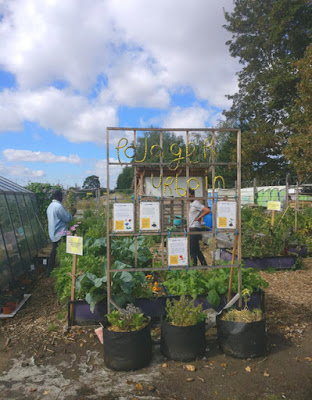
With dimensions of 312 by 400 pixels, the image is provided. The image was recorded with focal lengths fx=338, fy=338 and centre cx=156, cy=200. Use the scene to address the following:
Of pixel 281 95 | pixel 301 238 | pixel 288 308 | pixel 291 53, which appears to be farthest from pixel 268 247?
pixel 291 53

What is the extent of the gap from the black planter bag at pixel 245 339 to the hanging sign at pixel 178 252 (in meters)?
0.79

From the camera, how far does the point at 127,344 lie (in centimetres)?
327

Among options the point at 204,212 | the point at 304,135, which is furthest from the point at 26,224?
the point at 304,135

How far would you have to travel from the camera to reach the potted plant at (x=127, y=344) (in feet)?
10.7

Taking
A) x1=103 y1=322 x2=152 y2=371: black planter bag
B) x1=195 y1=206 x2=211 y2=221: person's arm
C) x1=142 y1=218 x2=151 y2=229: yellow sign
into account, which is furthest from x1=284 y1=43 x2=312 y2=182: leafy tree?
x1=103 y1=322 x2=152 y2=371: black planter bag

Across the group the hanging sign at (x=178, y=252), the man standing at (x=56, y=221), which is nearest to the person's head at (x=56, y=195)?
the man standing at (x=56, y=221)

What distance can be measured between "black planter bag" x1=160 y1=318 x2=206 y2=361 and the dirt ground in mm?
81

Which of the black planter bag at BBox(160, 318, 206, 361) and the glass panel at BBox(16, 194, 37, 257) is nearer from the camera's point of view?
the black planter bag at BBox(160, 318, 206, 361)

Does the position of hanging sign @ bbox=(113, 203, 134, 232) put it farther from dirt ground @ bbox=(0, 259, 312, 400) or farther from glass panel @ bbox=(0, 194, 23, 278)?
glass panel @ bbox=(0, 194, 23, 278)

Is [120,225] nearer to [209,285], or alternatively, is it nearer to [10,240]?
[209,285]

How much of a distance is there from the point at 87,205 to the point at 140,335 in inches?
511

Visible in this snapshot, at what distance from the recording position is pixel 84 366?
11.2 feet

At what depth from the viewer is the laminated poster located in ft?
12.1

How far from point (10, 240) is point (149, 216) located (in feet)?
13.4
